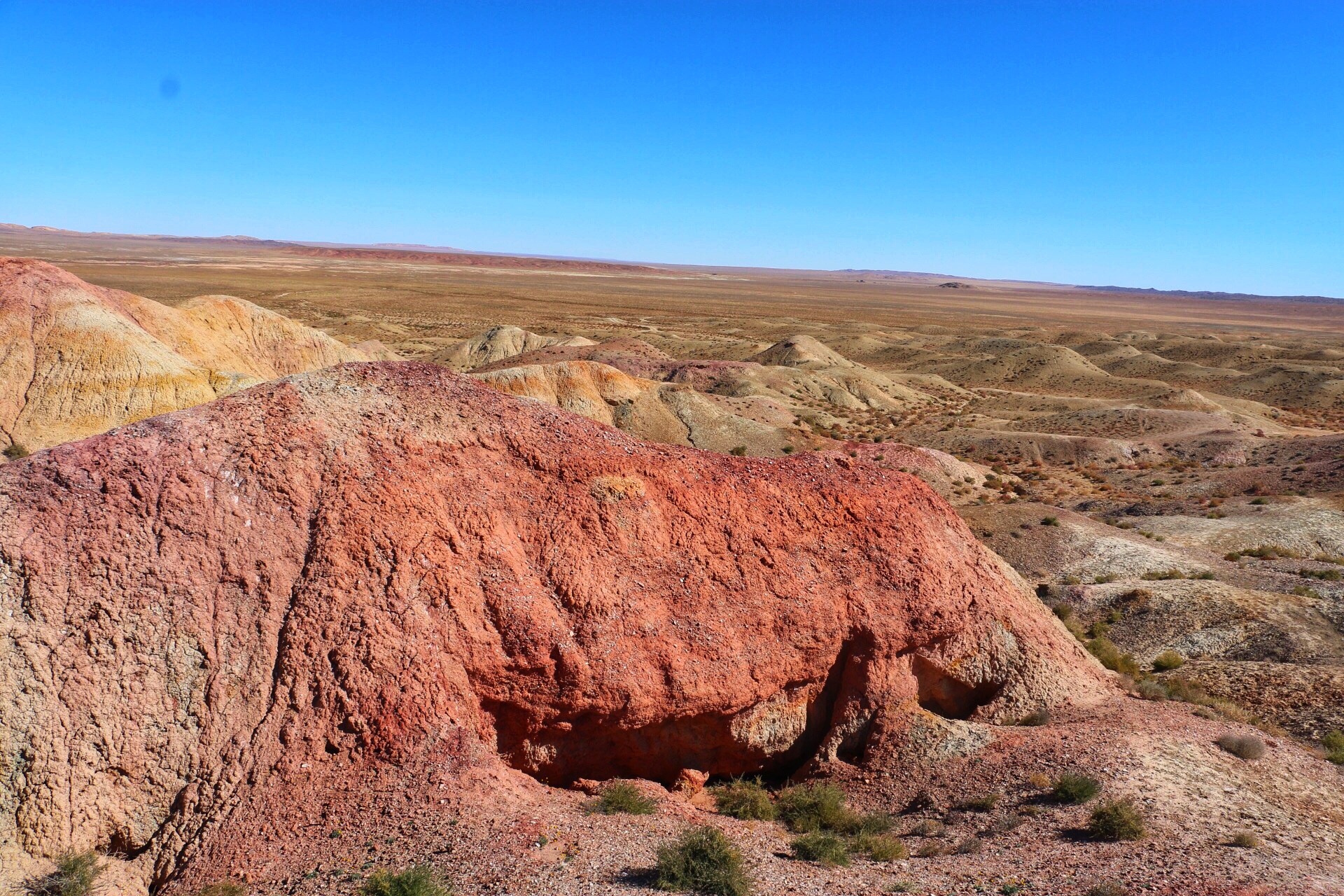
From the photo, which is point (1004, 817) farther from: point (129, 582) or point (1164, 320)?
point (1164, 320)

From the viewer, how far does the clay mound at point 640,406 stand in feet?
122

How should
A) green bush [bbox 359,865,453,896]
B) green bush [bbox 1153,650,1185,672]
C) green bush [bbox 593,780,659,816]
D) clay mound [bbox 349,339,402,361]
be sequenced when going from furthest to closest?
clay mound [bbox 349,339,402,361], green bush [bbox 1153,650,1185,672], green bush [bbox 593,780,659,816], green bush [bbox 359,865,453,896]

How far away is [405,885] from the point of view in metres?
7.70

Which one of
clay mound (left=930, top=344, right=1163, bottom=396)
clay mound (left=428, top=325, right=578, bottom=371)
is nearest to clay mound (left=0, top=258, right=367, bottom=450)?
clay mound (left=428, top=325, right=578, bottom=371)

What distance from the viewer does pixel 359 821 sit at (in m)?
8.67

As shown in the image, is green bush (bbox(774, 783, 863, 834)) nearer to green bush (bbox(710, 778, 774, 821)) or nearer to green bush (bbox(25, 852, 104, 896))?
green bush (bbox(710, 778, 774, 821))

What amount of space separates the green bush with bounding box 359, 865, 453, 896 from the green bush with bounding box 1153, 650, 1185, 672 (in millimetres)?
14845

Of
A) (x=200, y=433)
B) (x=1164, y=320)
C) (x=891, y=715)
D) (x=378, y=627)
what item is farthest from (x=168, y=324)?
(x=1164, y=320)

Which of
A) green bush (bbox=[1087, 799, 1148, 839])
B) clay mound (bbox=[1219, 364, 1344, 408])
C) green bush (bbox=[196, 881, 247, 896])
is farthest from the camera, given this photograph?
clay mound (bbox=[1219, 364, 1344, 408])

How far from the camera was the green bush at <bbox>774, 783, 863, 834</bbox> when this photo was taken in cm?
1034

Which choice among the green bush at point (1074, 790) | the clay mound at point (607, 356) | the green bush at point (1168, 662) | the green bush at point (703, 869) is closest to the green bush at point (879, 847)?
the green bush at point (703, 869)

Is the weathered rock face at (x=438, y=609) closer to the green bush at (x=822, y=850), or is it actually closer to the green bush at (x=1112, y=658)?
the green bush at (x=822, y=850)

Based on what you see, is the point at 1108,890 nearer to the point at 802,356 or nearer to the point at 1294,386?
the point at 802,356

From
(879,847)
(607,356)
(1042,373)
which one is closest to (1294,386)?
(1042,373)
